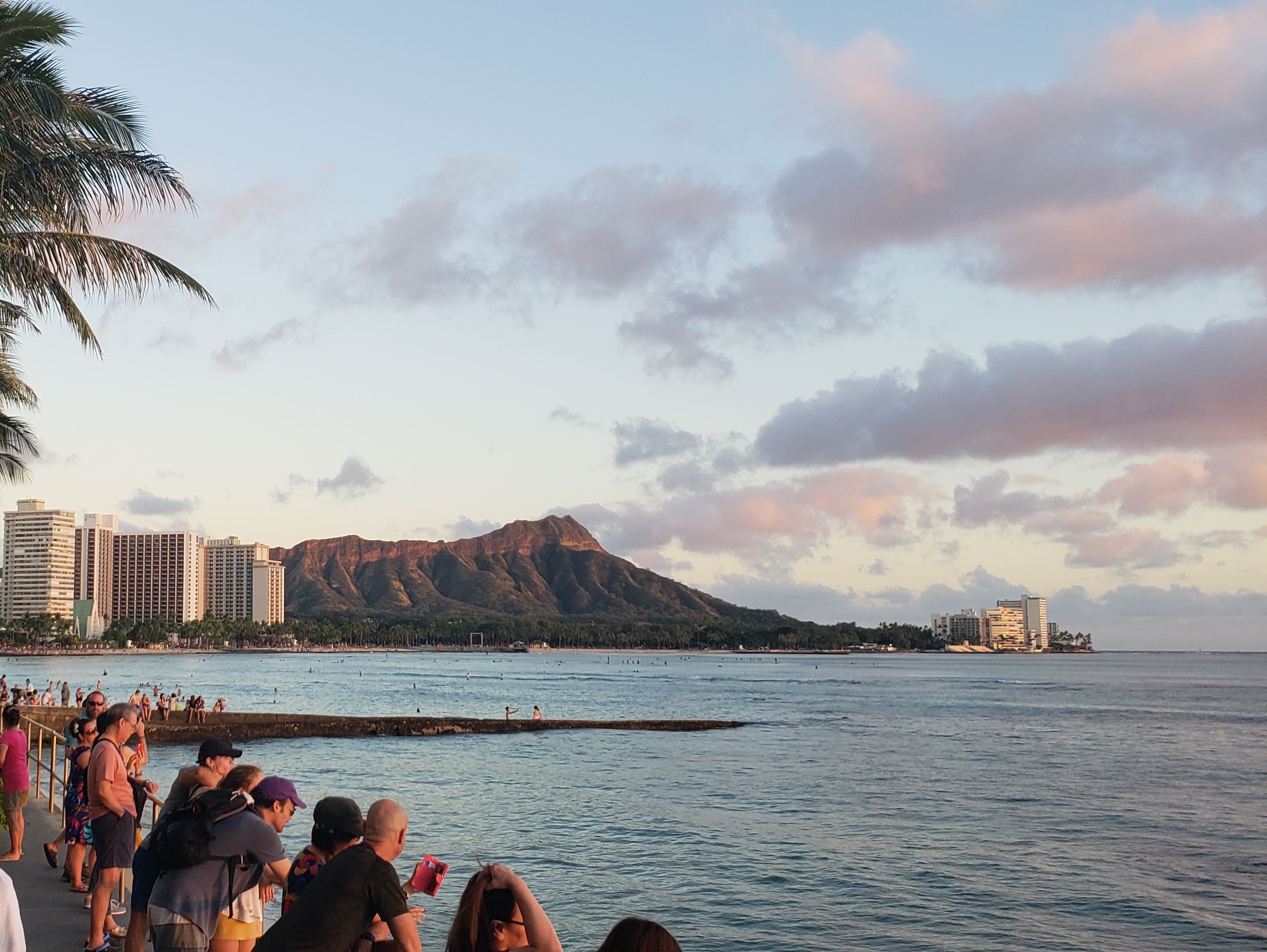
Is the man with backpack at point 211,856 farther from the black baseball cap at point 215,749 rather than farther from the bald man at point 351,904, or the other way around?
the bald man at point 351,904

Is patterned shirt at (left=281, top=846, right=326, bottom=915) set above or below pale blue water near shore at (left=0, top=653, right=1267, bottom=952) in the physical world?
above

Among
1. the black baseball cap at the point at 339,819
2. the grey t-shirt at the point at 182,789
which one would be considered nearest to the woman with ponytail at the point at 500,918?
the black baseball cap at the point at 339,819

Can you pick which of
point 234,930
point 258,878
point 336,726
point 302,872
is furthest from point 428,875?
point 336,726

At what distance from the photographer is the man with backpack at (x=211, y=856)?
210 inches

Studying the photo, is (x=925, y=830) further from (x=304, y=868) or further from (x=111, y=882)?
(x=304, y=868)

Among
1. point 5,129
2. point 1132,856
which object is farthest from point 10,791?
point 1132,856

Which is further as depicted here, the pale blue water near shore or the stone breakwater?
the stone breakwater

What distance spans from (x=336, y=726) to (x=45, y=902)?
1788 inches

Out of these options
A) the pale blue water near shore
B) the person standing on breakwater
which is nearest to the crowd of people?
the person standing on breakwater

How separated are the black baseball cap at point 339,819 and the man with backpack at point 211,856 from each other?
34cm

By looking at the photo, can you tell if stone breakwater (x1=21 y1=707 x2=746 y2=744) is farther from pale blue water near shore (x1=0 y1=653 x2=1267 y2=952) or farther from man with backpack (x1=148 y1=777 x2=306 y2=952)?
man with backpack (x1=148 y1=777 x2=306 y2=952)

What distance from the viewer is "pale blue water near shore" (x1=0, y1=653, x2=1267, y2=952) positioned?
1869cm

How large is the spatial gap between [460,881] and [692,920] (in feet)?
16.2

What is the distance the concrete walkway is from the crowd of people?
296mm
